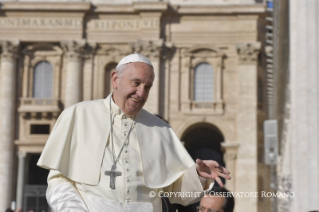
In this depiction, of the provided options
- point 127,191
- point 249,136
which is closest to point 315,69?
point 127,191

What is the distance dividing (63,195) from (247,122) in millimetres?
31360

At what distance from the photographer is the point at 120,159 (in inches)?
193

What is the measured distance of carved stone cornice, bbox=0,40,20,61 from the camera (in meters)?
36.7

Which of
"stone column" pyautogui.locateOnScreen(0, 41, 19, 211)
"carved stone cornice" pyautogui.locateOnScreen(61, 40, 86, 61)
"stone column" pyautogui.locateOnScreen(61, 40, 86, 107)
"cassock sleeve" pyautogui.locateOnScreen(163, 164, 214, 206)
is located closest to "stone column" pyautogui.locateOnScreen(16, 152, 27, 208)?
"stone column" pyautogui.locateOnScreen(0, 41, 19, 211)

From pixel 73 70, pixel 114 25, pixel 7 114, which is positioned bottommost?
pixel 7 114

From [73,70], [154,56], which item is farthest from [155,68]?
[73,70]

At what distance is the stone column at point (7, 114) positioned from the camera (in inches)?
1411

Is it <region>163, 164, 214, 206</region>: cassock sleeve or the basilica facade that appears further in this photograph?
the basilica facade

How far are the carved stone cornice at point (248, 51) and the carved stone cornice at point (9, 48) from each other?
976 centimetres

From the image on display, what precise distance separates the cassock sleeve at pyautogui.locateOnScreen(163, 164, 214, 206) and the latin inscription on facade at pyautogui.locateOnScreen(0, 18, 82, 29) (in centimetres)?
3225

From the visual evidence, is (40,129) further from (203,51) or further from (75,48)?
(203,51)

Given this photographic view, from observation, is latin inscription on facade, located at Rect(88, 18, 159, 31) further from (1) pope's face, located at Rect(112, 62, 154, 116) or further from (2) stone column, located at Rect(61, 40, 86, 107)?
(1) pope's face, located at Rect(112, 62, 154, 116)

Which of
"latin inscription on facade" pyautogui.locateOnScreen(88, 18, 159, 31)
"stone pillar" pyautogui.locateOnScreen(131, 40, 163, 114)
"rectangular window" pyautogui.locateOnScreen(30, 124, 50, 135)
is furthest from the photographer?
"latin inscription on facade" pyautogui.locateOnScreen(88, 18, 159, 31)

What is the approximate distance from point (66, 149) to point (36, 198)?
104 feet
